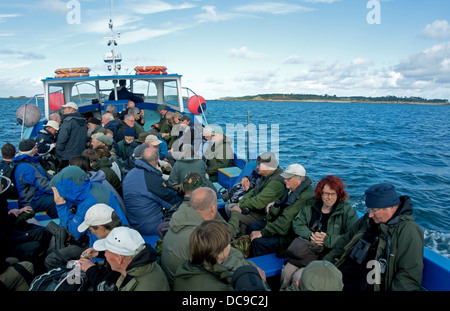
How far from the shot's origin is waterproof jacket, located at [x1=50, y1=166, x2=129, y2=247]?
3.26m

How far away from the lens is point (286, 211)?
12.3 feet

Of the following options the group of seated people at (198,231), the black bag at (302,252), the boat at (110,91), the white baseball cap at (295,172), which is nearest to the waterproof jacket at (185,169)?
the group of seated people at (198,231)

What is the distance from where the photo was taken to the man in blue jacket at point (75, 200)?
10.6 ft

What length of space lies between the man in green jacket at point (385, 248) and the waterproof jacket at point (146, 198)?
2.23 meters

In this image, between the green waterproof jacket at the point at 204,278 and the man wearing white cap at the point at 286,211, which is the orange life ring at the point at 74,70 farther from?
the green waterproof jacket at the point at 204,278

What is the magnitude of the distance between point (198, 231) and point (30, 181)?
335 centimetres

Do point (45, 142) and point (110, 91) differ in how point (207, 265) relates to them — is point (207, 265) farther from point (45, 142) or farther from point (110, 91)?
point (110, 91)

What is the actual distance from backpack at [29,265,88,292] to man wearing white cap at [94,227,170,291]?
0.30 meters

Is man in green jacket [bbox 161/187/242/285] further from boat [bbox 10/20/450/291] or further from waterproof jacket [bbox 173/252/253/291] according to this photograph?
boat [bbox 10/20/450/291]

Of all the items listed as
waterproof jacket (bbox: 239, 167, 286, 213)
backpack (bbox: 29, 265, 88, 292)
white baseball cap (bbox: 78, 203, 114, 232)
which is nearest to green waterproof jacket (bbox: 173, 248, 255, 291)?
backpack (bbox: 29, 265, 88, 292)

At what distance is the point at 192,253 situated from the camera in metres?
2.18

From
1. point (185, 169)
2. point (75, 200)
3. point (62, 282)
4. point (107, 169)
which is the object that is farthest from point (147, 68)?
point (62, 282)
